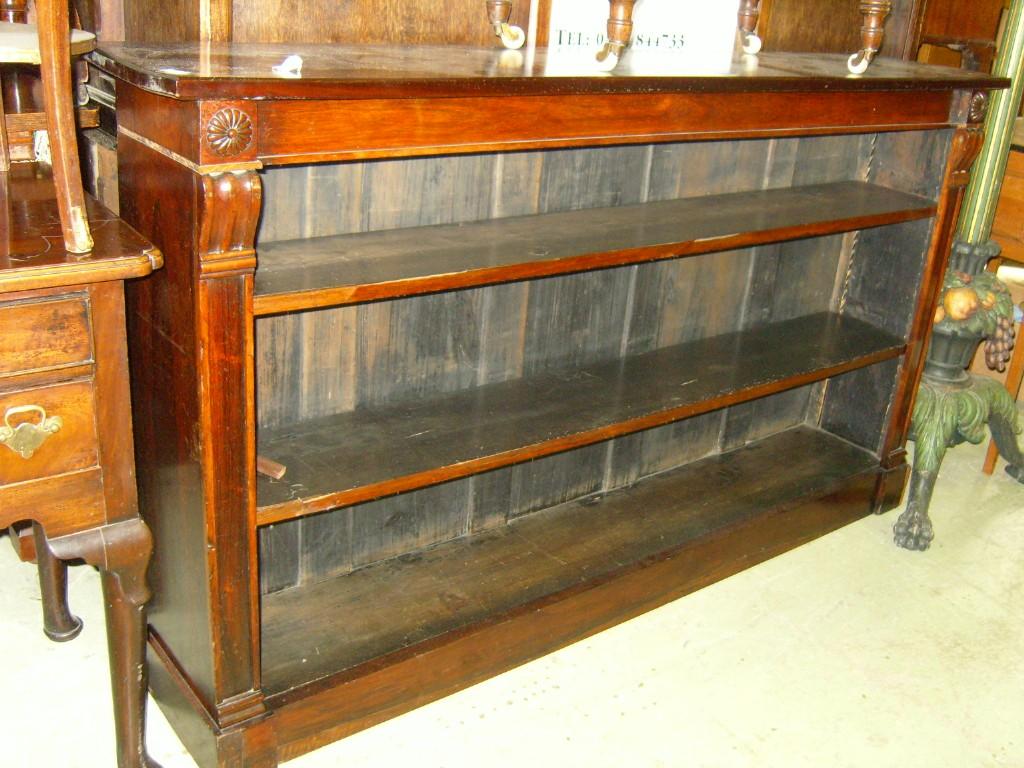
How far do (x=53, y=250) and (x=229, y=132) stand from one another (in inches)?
11.3

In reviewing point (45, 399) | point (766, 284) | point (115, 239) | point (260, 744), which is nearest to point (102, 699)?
point (260, 744)

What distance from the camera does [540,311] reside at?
2.39m

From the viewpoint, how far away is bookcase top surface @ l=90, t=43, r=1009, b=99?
1446 mm

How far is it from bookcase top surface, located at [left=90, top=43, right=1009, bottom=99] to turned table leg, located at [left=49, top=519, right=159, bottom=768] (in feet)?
2.14

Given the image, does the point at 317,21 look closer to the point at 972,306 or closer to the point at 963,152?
the point at 963,152

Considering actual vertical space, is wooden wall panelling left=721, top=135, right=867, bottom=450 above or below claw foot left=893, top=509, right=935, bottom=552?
above

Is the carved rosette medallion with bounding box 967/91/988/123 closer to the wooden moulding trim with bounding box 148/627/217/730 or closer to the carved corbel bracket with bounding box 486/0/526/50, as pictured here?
the carved corbel bracket with bounding box 486/0/526/50

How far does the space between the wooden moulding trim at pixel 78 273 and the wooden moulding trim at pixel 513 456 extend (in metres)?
0.48

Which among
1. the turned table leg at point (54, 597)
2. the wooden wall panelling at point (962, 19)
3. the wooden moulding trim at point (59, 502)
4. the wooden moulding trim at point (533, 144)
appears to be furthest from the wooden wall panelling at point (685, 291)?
the wooden moulding trim at point (59, 502)

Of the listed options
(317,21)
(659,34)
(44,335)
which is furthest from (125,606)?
(659,34)

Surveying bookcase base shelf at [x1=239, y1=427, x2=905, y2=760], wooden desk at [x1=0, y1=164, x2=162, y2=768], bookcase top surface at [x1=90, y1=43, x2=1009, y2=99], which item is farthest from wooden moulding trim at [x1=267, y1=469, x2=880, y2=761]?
bookcase top surface at [x1=90, y1=43, x2=1009, y2=99]

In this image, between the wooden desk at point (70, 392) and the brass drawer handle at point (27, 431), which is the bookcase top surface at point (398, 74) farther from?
the brass drawer handle at point (27, 431)

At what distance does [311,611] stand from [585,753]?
0.62 metres

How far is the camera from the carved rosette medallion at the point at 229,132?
144 centimetres
